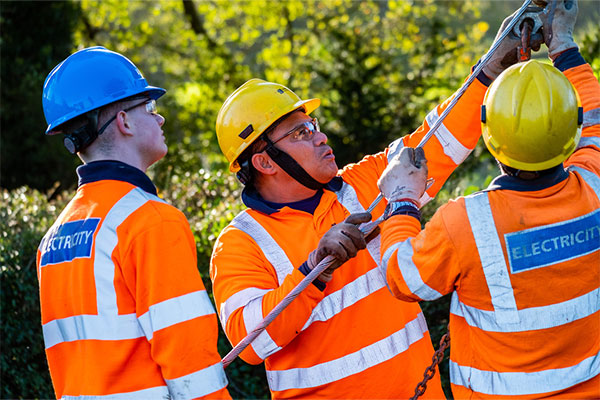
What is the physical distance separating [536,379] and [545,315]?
214 mm

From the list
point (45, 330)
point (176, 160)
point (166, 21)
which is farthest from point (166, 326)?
point (166, 21)

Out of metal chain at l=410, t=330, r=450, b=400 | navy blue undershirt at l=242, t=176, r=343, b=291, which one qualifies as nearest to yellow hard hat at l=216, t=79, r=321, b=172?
navy blue undershirt at l=242, t=176, r=343, b=291

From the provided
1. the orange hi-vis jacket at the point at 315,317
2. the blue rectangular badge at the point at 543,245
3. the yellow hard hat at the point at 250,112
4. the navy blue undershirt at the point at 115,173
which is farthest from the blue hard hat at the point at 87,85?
the blue rectangular badge at the point at 543,245

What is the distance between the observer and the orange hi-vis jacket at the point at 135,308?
2.44 metres

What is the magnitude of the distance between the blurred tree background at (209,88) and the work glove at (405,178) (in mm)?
2159

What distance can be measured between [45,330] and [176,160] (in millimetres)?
6903

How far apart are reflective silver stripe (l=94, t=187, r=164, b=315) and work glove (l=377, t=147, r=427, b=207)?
917mm

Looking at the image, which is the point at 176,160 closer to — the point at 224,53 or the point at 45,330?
the point at 224,53

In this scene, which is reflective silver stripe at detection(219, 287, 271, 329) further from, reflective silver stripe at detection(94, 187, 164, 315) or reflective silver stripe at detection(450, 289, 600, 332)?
reflective silver stripe at detection(450, 289, 600, 332)

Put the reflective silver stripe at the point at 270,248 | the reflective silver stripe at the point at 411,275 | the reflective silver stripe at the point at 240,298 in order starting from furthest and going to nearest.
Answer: the reflective silver stripe at the point at 270,248, the reflective silver stripe at the point at 240,298, the reflective silver stripe at the point at 411,275

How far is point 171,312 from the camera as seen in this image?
2.44 m

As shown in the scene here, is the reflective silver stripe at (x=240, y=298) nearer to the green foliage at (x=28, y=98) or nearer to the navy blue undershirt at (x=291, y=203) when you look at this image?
the navy blue undershirt at (x=291, y=203)

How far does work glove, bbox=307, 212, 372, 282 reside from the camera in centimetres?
287

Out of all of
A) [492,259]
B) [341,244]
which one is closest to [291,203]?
[341,244]
